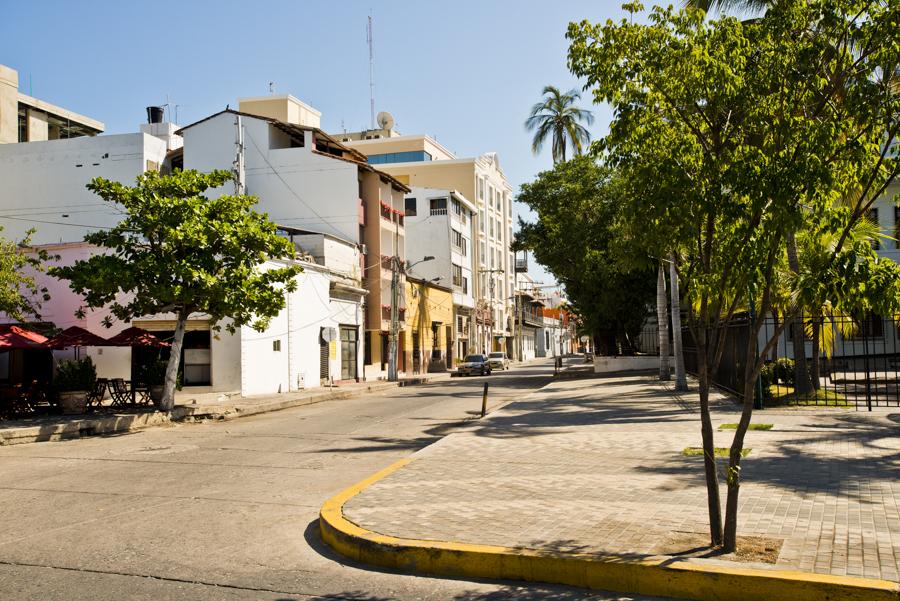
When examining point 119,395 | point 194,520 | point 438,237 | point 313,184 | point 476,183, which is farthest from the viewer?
point 476,183

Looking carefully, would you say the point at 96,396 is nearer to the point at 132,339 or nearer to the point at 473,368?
the point at 132,339

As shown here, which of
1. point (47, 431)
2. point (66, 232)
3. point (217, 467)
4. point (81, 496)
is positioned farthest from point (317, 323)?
point (81, 496)

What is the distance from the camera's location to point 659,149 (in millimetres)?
6035

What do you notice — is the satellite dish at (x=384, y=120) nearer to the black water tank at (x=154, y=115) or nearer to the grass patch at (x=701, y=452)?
the black water tank at (x=154, y=115)

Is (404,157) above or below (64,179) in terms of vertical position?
above

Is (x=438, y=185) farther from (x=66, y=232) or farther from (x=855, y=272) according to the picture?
(x=855, y=272)

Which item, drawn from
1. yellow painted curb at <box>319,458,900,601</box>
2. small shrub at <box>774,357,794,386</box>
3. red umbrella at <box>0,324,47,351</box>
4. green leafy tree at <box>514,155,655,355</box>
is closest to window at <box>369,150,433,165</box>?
green leafy tree at <box>514,155,655,355</box>

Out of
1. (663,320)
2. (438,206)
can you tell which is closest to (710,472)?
(663,320)

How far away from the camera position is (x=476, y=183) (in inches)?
2906

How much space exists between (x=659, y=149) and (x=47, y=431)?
601 inches

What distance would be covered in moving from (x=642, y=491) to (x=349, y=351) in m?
31.9

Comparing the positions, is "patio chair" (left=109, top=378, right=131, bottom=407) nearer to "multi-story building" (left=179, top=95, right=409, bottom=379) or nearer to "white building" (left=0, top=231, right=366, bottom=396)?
"white building" (left=0, top=231, right=366, bottom=396)

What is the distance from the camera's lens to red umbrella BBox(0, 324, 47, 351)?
20031 mm

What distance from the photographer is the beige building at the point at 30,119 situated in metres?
44.8
